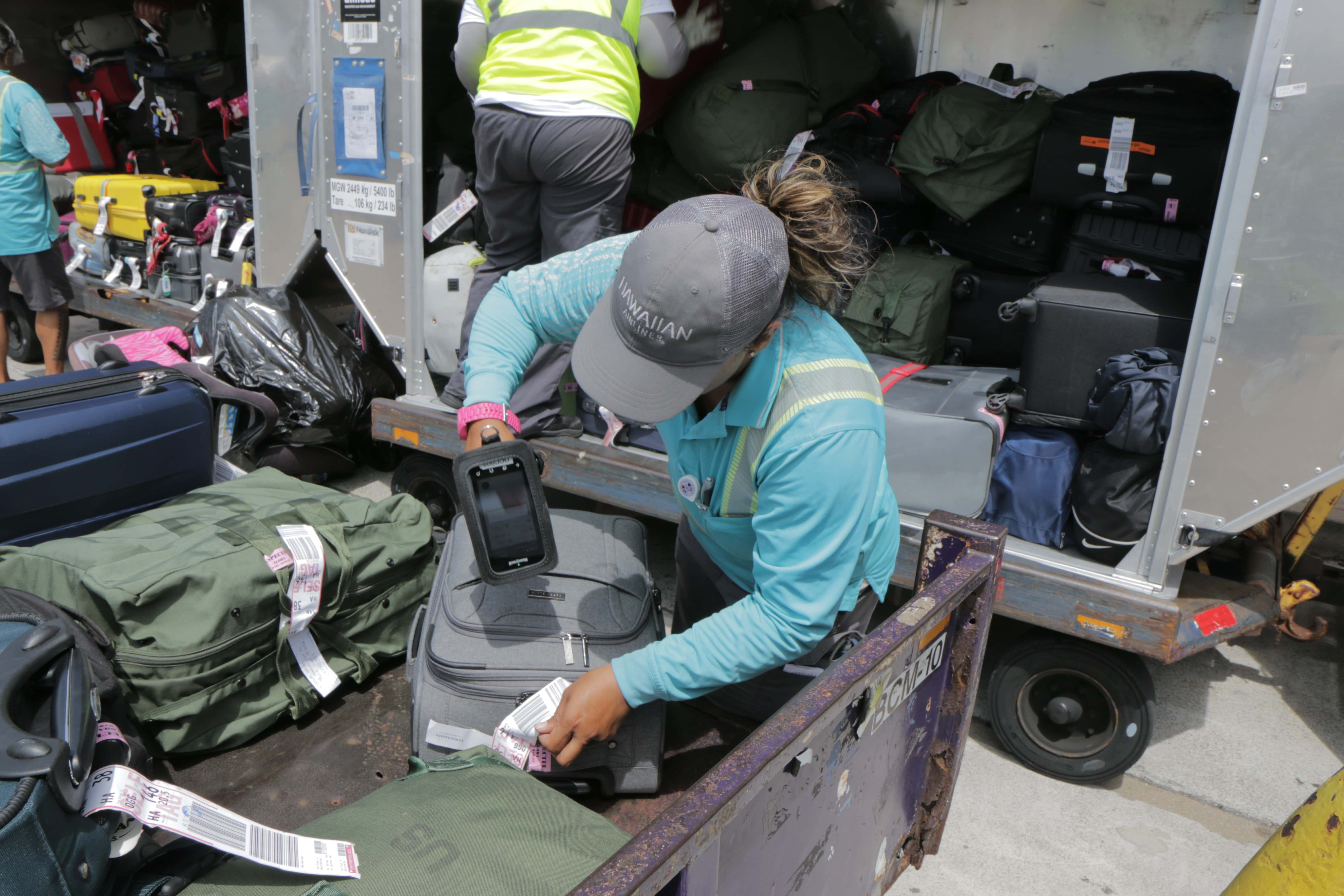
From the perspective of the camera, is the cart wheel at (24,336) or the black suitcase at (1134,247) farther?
the cart wheel at (24,336)

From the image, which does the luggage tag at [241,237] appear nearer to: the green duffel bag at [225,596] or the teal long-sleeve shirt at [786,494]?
the green duffel bag at [225,596]

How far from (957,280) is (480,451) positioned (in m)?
2.63

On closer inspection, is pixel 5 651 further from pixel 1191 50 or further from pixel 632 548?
pixel 1191 50

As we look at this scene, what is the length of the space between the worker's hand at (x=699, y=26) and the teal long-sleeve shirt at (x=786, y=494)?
2465mm

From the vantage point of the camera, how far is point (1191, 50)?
3758 mm

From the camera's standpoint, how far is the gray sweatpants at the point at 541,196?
308 cm

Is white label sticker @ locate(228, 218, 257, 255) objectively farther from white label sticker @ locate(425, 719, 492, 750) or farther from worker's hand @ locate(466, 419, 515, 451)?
white label sticker @ locate(425, 719, 492, 750)

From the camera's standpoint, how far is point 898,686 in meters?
1.34

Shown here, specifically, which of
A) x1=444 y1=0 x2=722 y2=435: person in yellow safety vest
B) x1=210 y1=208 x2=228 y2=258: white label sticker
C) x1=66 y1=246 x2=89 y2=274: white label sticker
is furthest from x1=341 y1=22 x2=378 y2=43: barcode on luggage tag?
x1=66 y1=246 x2=89 y2=274: white label sticker

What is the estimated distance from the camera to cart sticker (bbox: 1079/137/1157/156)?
10.3ft

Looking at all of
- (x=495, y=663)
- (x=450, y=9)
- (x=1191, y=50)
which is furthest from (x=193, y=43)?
(x=495, y=663)

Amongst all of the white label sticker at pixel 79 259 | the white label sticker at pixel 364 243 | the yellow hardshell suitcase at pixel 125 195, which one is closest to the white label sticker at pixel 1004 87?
the white label sticker at pixel 364 243

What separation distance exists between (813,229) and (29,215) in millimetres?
4880

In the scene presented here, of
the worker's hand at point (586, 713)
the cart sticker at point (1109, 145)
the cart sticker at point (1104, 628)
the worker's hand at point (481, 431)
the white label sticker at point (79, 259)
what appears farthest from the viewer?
the white label sticker at point (79, 259)
